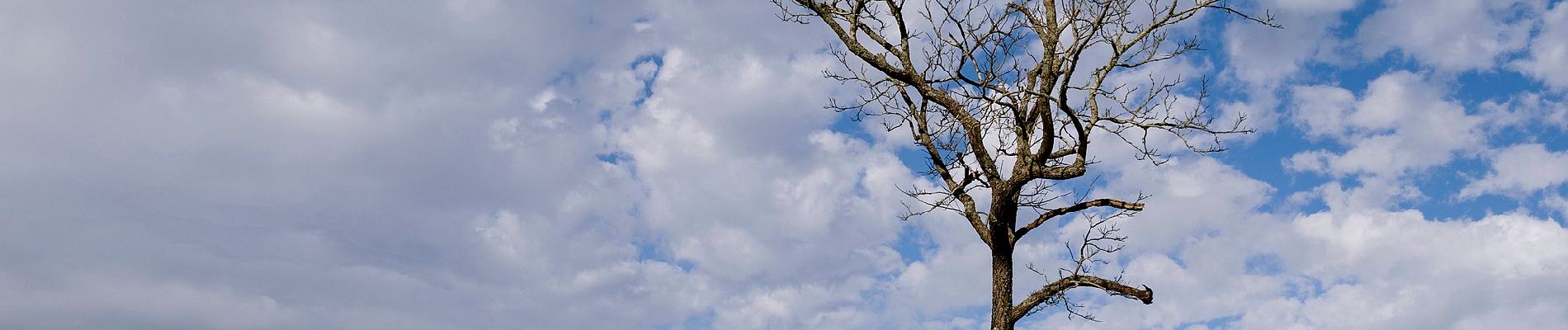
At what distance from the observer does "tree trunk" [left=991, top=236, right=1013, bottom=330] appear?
9938mm

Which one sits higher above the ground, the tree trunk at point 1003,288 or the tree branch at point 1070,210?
the tree branch at point 1070,210

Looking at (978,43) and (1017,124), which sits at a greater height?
(978,43)

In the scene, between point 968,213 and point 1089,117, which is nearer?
point 1089,117

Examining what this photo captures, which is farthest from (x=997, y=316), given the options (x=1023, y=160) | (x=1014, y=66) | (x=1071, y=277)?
(x=1014, y=66)

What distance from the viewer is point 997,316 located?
32.8 ft

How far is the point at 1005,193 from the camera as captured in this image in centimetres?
987

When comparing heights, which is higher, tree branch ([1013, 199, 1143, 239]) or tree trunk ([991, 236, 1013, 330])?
tree branch ([1013, 199, 1143, 239])

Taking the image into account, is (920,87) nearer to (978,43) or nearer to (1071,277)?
(978,43)

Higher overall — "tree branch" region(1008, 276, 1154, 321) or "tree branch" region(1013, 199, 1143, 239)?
"tree branch" region(1013, 199, 1143, 239)

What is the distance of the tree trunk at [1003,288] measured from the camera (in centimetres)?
994

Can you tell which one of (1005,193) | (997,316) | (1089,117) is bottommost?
(997,316)

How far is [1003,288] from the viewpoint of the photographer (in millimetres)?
9938

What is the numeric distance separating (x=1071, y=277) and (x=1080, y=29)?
2373 mm

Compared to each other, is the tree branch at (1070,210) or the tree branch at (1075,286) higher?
the tree branch at (1070,210)
